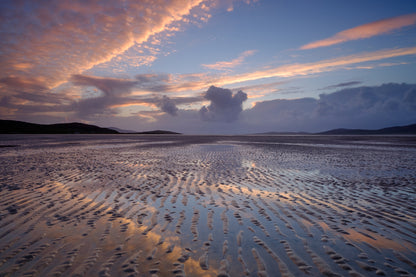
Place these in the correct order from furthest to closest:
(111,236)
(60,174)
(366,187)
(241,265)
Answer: (60,174), (366,187), (111,236), (241,265)

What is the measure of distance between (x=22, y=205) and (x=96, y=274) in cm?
578

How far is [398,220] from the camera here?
19.4 feet

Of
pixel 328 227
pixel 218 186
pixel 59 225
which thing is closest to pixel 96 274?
pixel 59 225

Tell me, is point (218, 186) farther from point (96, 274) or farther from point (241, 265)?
point (96, 274)

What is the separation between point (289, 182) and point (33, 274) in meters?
10.3

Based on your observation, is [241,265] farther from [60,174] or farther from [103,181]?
[60,174]

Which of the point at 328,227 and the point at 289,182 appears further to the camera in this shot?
Answer: the point at 289,182

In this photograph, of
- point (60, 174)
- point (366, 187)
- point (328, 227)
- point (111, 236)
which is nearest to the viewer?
point (111, 236)

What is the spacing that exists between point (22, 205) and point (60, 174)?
6183mm

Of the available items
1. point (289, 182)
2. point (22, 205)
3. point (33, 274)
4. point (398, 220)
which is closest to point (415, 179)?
point (289, 182)

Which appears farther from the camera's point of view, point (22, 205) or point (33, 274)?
point (22, 205)

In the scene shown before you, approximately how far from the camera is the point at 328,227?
5.55 m

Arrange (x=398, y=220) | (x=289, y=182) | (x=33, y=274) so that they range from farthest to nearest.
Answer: (x=289, y=182), (x=398, y=220), (x=33, y=274)

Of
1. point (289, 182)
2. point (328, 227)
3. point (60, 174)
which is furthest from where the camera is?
point (60, 174)
